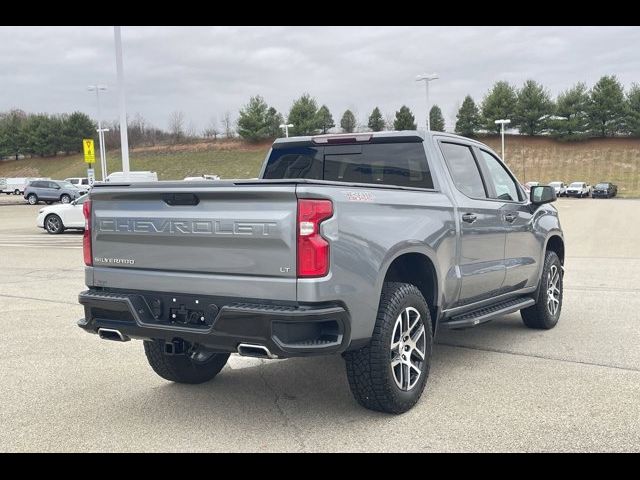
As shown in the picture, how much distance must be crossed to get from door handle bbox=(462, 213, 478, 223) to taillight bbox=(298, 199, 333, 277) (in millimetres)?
1972

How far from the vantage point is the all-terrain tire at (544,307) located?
22.8ft

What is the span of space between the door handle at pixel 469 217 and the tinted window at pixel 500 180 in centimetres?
84

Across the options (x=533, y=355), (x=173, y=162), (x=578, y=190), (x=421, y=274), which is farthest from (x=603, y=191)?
(x=421, y=274)

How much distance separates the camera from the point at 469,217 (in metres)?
5.45

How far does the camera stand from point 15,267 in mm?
13344

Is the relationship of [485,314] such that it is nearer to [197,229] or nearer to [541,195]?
[541,195]

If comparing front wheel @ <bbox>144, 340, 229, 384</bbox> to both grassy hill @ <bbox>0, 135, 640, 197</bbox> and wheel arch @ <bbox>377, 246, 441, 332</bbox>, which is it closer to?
wheel arch @ <bbox>377, 246, 441, 332</bbox>

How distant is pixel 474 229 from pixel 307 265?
225 centimetres

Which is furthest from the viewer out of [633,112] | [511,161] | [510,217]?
[511,161]

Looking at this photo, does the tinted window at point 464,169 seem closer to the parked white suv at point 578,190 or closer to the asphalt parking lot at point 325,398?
the asphalt parking lot at point 325,398

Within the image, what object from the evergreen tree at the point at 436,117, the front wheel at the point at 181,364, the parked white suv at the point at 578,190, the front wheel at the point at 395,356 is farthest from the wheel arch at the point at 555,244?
the evergreen tree at the point at 436,117

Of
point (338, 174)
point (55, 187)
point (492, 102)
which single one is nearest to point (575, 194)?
point (492, 102)

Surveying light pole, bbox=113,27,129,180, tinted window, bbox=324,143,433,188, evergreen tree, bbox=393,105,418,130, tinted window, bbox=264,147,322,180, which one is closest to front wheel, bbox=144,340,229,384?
tinted window, bbox=264,147,322,180
